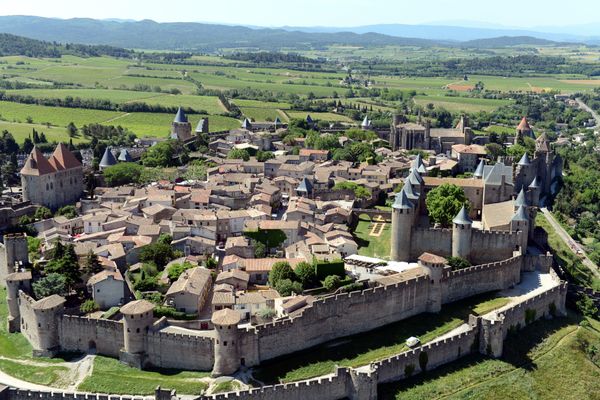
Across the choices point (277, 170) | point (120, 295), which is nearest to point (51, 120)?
point (277, 170)

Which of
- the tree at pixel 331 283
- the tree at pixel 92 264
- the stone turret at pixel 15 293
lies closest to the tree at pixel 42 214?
the tree at pixel 92 264

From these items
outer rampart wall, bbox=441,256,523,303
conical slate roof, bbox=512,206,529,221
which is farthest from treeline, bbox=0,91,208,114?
outer rampart wall, bbox=441,256,523,303

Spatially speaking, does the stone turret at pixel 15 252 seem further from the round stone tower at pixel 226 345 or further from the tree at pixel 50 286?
the round stone tower at pixel 226 345

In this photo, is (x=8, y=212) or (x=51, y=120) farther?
(x=51, y=120)

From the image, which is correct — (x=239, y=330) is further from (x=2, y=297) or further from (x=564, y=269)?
(x=564, y=269)

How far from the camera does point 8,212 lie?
52594mm

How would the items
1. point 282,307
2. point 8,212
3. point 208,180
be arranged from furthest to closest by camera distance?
point 208,180 → point 8,212 → point 282,307

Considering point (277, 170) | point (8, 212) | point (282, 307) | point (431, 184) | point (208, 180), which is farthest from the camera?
point (277, 170)

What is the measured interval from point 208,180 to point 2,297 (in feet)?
77.7

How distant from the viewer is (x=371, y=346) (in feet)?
121

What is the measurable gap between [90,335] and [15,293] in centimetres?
616

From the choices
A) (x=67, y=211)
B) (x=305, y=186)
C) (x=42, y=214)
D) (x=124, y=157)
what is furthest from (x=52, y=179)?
(x=305, y=186)

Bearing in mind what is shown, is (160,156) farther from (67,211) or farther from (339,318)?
(339,318)

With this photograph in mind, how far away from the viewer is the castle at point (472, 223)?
147 feet
